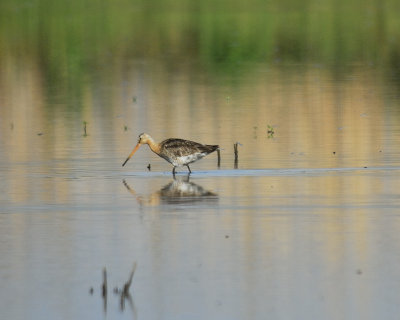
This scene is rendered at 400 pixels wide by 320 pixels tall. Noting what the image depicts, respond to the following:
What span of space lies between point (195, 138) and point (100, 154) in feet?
8.42

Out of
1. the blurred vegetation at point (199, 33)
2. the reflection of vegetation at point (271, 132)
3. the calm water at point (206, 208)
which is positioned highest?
the blurred vegetation at point (199, 33)

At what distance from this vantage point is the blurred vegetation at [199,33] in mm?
46312

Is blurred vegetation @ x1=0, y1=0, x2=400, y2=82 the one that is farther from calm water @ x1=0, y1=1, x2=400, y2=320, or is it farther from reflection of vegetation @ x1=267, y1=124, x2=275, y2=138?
reflection of vegetation @ x1=267, y1=124, x2=275, y2=138

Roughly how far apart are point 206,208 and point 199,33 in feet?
141

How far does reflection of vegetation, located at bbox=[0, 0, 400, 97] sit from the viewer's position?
4675 centimetres

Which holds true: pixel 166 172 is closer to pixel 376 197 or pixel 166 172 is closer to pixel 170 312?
pixel 376 197

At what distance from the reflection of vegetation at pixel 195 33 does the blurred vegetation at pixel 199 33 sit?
0.13 ft

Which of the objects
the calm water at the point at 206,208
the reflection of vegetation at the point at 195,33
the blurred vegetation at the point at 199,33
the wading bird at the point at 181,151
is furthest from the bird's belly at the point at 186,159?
the blurred vegetation at the point at 199,33

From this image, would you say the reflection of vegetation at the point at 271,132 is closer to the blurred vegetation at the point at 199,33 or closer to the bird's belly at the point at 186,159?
the bird's belly at the point at 186,159

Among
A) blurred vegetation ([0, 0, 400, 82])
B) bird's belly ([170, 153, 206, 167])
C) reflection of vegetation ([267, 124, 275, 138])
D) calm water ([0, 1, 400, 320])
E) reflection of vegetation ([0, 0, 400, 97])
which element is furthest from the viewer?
reflection of vegetation ([0, 0, 400, 97])

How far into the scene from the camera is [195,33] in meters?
59.1

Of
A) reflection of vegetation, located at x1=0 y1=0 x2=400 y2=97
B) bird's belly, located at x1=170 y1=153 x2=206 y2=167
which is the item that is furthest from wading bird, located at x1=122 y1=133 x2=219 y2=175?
reflection of vegetation, located at x1=0 y1=0 x2=400 y2=97

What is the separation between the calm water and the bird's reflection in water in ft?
0.11

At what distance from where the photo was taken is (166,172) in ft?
66.3
